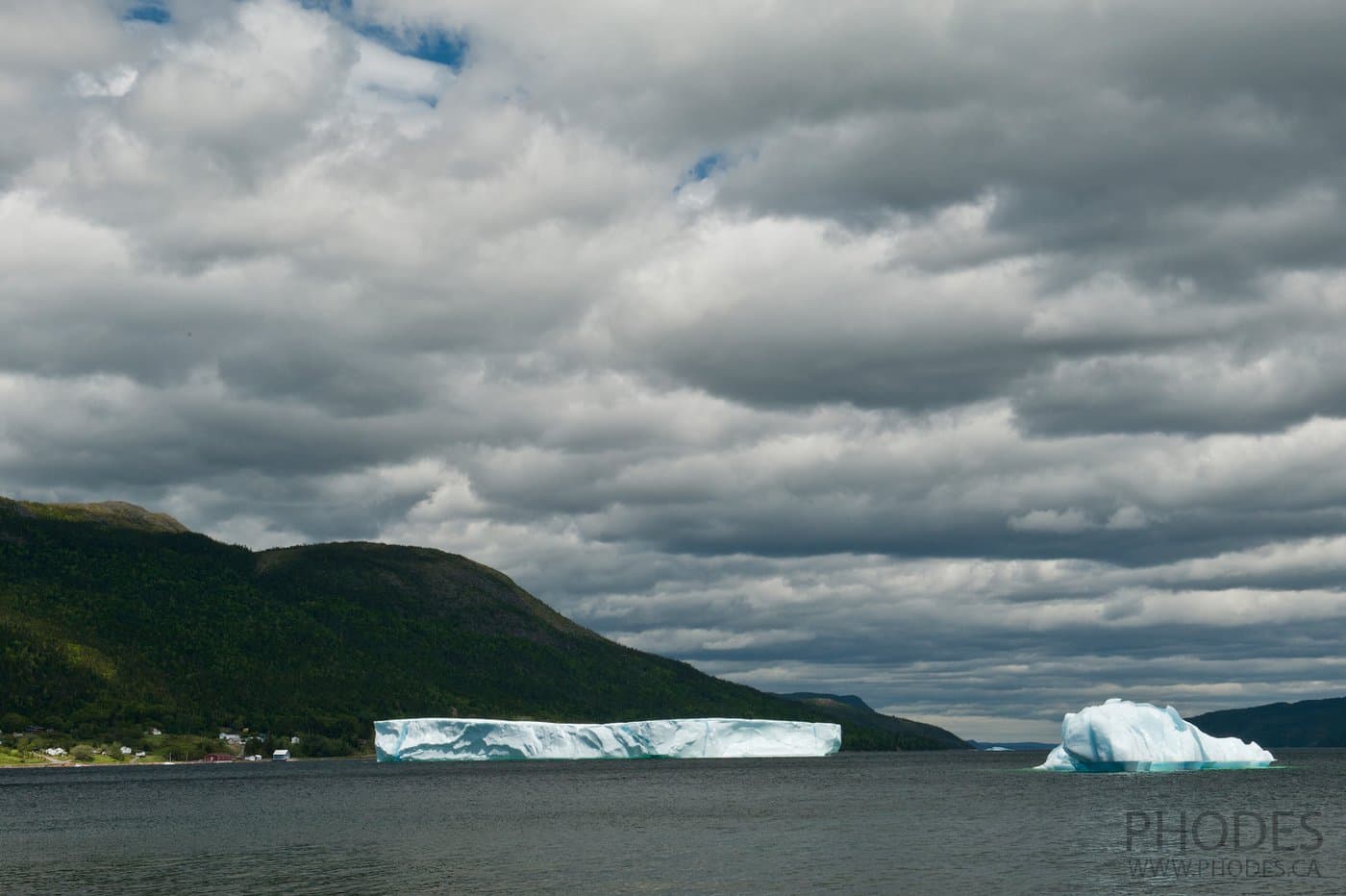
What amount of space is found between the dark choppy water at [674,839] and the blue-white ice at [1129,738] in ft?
10.4

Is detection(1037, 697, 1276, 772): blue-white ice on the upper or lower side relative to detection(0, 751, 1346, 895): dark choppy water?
upper

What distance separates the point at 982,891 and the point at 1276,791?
90.8m

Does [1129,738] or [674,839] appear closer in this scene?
[674,839]

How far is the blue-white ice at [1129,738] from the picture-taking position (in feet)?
416

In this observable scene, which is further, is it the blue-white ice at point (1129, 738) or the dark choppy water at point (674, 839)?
the blue-white ice at point (1129, 738)

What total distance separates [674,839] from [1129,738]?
66.4m

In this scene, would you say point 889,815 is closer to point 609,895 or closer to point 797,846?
point 797,846

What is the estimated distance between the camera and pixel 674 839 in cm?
7856

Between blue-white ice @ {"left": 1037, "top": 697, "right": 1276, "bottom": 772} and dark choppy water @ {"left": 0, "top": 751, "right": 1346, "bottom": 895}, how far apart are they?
3173 millimetres

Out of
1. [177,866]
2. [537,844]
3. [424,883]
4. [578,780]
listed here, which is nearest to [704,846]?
[537,844]

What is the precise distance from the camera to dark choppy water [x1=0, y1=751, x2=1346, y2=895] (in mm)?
58188

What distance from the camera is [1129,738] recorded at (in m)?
129

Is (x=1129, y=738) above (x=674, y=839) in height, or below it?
above

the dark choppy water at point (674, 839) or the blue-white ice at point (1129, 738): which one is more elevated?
the blue-white ice at point (1129, 738)
